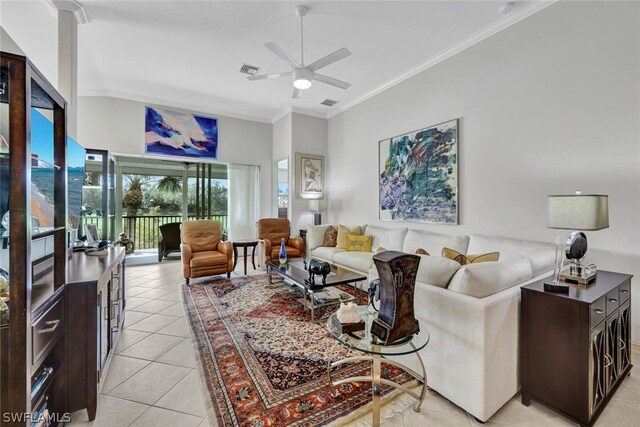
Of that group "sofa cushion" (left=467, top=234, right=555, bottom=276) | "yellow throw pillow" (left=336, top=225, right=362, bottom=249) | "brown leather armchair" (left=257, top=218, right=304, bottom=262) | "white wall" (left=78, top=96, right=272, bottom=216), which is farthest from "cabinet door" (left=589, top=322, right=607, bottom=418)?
"white wall" (left=78, top=96, right=272, bottom=216)

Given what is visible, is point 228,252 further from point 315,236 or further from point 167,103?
point 167,103

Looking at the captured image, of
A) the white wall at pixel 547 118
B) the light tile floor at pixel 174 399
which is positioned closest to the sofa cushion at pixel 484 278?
the light tile floor at pixel 174 399

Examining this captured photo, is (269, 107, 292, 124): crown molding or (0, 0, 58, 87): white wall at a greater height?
(269, 107, 292, 124): crown molding

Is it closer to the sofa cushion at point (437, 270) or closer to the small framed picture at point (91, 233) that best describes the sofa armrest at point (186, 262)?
the small framed picture at point (91, 233)

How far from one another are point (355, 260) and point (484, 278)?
2.38 meters

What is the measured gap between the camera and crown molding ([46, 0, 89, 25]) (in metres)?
2.72

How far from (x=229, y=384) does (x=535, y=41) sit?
4.17 meters

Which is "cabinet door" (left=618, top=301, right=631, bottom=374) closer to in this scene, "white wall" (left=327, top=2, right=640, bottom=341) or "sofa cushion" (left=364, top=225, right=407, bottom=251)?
"white wall" (left=327, top=2, right=640, bottom=341)

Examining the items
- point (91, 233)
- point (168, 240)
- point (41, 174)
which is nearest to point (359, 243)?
point (91, 233)

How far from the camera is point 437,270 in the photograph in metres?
1.78

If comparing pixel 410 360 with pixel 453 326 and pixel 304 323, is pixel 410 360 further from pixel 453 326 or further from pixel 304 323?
pixel 304 323

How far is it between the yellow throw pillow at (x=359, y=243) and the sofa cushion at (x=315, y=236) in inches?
26.8

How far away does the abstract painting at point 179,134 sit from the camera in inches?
207

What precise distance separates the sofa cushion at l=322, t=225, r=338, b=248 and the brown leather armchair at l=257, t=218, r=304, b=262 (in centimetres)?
44
